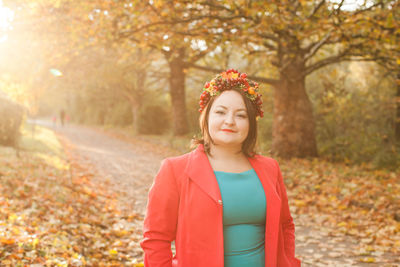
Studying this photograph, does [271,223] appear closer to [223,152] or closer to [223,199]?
[223,199]

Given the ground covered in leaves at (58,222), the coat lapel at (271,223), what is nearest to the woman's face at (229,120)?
the coat lapel at (271,223)

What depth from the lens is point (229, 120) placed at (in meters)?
2.12

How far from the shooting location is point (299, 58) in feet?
34.8

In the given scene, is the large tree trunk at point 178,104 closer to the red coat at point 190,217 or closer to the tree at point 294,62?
the tree at point 294,62

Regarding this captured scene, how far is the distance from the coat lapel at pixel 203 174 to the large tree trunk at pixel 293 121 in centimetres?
945

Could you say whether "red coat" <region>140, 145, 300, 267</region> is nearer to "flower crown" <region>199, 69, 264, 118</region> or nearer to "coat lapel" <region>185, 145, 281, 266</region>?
"coat lapel" <region>185, 145, 281, 266</region>

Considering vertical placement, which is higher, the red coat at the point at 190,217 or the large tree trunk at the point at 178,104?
the large tree trunk at the point at 178,104

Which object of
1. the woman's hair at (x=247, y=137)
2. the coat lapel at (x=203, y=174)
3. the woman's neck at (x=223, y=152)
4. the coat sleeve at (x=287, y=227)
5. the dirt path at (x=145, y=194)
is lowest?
the dirt path at (x=145, y=194)

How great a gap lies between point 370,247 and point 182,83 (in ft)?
49.8

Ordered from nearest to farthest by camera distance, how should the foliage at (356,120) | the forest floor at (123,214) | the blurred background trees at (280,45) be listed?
the forest floor at (123,214)
the blurred background trees at (280,45)
the foliage at (356,120)

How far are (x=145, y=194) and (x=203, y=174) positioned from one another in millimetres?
6536

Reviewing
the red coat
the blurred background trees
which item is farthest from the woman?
the blurred background trees

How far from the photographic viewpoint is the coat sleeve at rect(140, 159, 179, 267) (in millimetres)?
1950

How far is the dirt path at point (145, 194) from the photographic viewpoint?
4781mm
